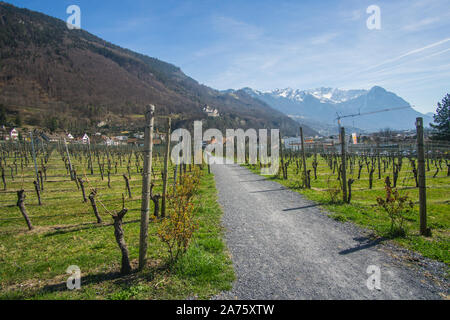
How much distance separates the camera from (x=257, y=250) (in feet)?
16.5

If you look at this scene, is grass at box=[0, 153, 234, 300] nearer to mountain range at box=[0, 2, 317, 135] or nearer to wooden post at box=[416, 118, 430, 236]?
wooden post at box=[416, 118, 430, 236]

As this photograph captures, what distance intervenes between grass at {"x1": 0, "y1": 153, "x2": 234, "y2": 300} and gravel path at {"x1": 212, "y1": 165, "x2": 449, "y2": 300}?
441 millimetres

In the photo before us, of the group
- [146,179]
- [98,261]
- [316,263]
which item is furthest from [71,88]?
[316,263]

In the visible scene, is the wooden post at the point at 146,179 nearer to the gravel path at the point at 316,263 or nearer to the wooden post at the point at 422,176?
the gravel path at the point at 316,263

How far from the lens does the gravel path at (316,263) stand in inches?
137

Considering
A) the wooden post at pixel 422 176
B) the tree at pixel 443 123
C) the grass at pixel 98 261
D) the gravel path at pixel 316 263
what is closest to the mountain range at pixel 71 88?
the tree at pixel 443 123

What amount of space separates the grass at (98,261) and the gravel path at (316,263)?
1.45 feet

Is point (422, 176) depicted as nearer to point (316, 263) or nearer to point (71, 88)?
point (316, 263)

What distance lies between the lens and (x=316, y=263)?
4.36m

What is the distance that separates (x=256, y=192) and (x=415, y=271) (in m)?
8.07

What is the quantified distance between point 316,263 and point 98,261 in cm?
431

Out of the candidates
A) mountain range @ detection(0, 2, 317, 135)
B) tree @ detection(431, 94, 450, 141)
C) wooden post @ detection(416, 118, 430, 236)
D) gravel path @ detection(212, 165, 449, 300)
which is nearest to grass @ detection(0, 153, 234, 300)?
gravel path @ detection(212, 165, 449, 300)
